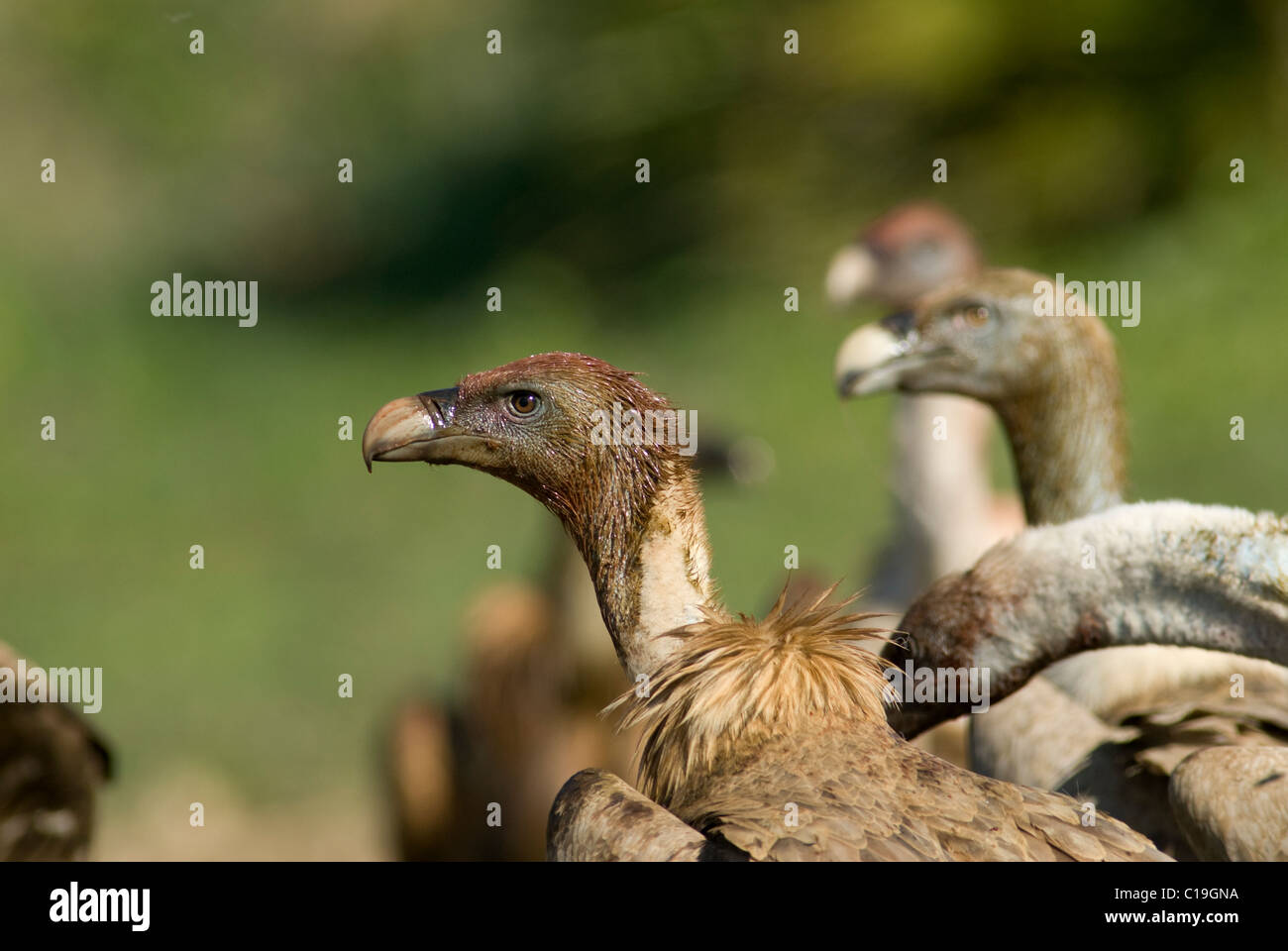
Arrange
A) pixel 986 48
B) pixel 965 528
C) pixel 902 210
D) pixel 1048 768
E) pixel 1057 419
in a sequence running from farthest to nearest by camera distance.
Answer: pixel 986 48 < pixel 902 210 < pixel 965 528 < pixel 1057 419 < pixel 1048 768

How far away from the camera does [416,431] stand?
2666mm

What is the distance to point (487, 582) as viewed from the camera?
7.28m

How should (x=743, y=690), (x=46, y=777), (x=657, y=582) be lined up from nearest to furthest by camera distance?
(x=743, y=690)
(x=657, y=582)
(x=46, y=777)

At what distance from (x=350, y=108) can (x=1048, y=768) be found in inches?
334

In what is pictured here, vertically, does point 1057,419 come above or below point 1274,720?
above

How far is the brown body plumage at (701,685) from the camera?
7.14 feet

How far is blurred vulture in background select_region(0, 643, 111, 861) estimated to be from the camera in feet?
9.96

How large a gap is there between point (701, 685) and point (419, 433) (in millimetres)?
654

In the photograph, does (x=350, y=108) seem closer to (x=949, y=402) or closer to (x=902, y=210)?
(x=902, y=210)

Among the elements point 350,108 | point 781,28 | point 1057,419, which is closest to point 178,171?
point 350,108

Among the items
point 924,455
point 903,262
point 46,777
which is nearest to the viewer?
point 46,777

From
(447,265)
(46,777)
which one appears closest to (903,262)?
(46,777)

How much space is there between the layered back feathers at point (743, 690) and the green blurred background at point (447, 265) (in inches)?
149

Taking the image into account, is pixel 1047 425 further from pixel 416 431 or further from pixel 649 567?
pixel 416 431
